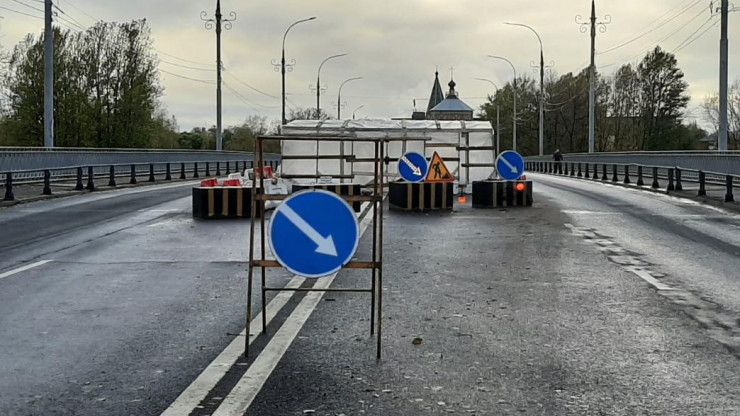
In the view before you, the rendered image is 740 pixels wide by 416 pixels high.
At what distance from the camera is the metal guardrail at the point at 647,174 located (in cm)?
2639

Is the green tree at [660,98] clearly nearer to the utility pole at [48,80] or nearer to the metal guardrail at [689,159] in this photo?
the metal guardrail at [689,159]

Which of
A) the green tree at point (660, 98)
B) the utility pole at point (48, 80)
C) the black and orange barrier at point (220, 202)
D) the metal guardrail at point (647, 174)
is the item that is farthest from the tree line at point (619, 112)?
the black and orange barrier at point (220, 202)

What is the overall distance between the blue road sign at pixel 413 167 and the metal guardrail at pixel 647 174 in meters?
8.06

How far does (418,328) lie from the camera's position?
292 inches

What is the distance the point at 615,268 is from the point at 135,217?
11.7 meters

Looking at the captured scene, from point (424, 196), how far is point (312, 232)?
1582cm

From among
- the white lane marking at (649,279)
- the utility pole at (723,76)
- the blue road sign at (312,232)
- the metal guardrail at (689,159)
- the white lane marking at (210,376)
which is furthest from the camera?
the utility pole at (723,76)

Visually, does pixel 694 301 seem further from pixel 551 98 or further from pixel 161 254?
pixel 551 98

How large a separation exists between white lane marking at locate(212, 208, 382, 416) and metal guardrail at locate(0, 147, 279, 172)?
22778 millimetres

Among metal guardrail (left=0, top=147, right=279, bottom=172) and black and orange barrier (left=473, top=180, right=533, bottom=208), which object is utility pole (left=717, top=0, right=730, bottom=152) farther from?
metal guardrail (left=0, top=147, right=279, bottom=172)

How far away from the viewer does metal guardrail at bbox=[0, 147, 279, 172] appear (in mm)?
29994

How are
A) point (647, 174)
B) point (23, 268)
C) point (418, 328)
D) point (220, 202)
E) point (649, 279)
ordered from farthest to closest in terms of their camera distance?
1. point (647, 174)
2. point (220, 202)
3. point (23, 268)
4. point (649, 279)
5. point (418, 328)

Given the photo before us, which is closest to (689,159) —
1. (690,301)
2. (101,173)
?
(101,173)

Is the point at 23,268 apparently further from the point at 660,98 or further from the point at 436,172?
the point at 660,98
